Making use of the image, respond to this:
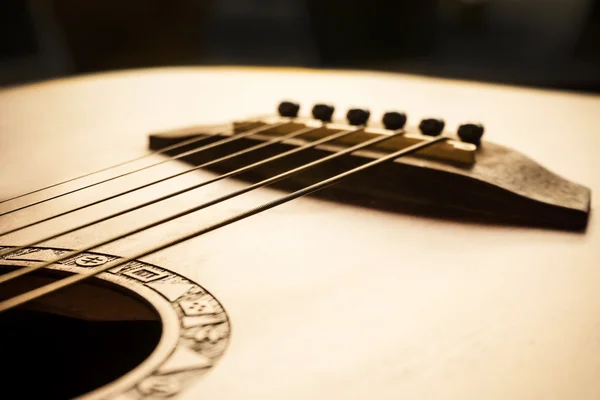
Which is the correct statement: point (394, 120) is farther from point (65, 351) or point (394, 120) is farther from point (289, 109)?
point (65, 351)

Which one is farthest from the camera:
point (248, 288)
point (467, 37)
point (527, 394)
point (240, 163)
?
point (467, 37)

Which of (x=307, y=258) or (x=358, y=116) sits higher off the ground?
(x=358, y=116)

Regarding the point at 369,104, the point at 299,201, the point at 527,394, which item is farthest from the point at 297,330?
the point at 369,104

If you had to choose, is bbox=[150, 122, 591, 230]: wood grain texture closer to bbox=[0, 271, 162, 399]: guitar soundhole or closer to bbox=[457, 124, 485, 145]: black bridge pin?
bbox=[457, 124, 485, 145]: black bridge pin

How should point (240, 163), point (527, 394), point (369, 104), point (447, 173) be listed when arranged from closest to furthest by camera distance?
point (527, 394)
point (447, 173)
point (240, 163)
point (369, 104)

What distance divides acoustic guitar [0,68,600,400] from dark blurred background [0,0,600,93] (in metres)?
1.06

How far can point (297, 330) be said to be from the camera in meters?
0.54

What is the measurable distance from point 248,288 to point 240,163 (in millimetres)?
454

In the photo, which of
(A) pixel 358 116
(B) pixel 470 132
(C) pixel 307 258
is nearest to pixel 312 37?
(A) pixel 358 116

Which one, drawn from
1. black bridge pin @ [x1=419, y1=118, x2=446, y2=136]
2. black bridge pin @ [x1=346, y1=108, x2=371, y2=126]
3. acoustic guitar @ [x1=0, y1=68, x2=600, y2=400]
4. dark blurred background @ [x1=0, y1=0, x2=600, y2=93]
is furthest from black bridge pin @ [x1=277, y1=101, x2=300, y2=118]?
dark blurred background @ [x1=0, y1=0, x2=600, y2=93]

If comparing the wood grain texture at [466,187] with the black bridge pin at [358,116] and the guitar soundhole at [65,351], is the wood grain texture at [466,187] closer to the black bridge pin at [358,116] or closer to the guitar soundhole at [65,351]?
the black bridge pin at [358,116]

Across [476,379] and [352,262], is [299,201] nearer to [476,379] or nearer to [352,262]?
[352,262]

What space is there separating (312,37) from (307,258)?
2.36 m

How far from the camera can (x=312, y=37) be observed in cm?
287
